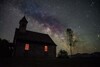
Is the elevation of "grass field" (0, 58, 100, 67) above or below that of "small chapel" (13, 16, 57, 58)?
below

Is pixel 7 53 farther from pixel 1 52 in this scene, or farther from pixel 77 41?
pixel 77 41

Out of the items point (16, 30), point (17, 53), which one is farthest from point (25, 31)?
point (17, 53)

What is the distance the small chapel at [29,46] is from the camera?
91.8 ft

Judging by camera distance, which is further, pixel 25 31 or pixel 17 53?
pixel 25 31

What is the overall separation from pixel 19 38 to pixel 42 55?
29.5ft

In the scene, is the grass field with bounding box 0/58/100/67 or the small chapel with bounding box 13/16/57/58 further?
the small chapel with bounding box 13/16/57/58

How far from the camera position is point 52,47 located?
33.2m

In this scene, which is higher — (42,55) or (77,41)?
(77,41)

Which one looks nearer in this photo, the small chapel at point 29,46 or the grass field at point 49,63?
the grass field at point 49,63

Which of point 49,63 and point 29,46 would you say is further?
point 29,46

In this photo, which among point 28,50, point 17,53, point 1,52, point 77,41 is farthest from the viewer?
point 77,41

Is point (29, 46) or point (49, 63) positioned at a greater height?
point (29, 46)

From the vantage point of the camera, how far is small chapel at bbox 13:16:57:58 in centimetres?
2797

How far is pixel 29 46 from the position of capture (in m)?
29.3
